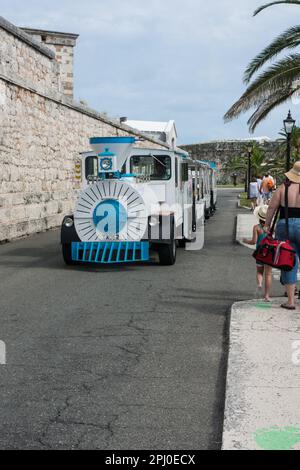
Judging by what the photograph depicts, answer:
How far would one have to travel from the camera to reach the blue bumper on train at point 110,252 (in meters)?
10.7

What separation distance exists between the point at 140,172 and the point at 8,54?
21.2ft

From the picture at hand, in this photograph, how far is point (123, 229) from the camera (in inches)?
416

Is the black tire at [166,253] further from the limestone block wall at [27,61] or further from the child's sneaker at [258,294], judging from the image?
the limestone block wall at [27,61]

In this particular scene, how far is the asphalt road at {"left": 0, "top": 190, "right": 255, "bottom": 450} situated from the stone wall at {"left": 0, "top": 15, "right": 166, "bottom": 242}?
6012mm

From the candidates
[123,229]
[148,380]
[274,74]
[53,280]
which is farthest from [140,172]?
[148,380]

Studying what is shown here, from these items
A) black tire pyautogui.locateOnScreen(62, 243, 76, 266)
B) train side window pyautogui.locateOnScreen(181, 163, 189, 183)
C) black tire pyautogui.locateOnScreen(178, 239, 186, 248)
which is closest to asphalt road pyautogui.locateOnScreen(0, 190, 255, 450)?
black tire pyautogui.locateOnScreen(62, 243, 76, 266)

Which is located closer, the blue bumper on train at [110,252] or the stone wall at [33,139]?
the blue bumper on train at [110,252]

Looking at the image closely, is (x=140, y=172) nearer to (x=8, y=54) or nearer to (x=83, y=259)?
(x=83, y=259)

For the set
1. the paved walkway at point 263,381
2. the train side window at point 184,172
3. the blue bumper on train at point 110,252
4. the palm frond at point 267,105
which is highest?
the palm frond at point 267,105

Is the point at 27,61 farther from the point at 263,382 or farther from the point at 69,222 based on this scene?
the point at 263,382

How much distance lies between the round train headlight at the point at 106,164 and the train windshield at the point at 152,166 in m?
1.29

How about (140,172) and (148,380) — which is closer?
(148,380)

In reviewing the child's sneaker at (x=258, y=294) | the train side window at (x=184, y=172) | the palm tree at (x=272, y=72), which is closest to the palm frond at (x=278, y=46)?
the palm tree at (x=272, y=72)

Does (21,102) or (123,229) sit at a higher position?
(21,102)
